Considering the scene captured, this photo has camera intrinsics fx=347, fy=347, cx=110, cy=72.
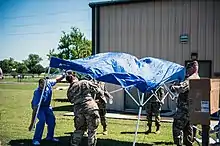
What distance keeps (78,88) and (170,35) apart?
25.4 ft

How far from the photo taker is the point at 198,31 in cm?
1350

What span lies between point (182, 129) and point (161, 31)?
7613 mm

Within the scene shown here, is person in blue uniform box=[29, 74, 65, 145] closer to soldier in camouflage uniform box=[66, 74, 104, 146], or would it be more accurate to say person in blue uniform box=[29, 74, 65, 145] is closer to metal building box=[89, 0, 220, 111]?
soldier in camouflage uniform box=[66, 74, 104, 146]

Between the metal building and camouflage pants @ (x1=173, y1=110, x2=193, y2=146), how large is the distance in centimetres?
622

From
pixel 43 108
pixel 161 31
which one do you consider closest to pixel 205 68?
pixel 161 31

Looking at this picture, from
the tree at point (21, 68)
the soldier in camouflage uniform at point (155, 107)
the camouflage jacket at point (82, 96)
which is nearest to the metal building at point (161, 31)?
the soldier in camouflage uniform at point (155, 107)

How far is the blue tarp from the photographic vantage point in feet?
23.4

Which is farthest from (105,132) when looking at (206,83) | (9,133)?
(206,83)

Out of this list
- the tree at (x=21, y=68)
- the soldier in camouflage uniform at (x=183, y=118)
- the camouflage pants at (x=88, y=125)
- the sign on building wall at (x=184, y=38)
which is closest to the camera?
the soldier in camouflage uniform at (x=183, y=118)

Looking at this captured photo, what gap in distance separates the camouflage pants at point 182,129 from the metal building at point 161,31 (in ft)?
20.4

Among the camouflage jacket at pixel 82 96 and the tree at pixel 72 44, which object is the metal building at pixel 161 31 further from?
the tree at pixel 72 44

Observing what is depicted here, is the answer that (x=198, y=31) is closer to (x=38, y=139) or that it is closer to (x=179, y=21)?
(x=179, y=21)

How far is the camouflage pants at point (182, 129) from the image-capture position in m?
6.96

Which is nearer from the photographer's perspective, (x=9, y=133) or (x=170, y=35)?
(x=9, y=133)
